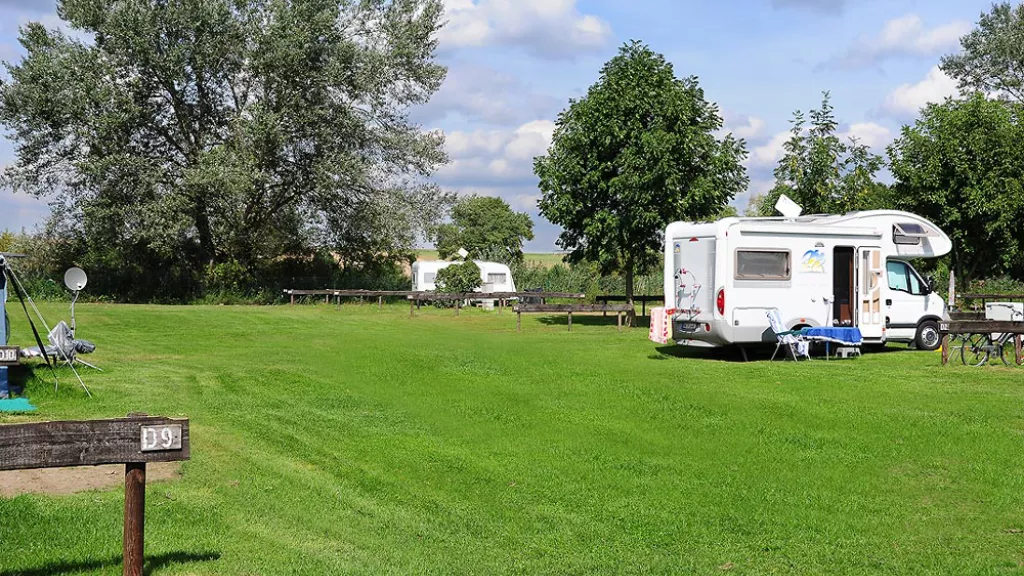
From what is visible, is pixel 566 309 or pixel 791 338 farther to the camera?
pixel 566 309

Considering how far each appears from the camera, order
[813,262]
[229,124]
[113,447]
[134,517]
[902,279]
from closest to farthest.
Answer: [113,447], [134,517], [813,262], [902,279], [229,124]

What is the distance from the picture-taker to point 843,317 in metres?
20.1

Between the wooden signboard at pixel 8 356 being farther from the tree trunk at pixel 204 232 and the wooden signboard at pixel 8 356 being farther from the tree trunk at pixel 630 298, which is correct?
the tree trunk at pixel 204 232

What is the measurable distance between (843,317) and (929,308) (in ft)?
6.34

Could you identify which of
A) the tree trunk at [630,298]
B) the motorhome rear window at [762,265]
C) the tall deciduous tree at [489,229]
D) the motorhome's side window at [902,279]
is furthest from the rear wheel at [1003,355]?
the tall deciduous tree at [489,229]

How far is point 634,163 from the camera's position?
28000 mm

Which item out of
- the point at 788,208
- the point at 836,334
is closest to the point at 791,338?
the point at 836,334

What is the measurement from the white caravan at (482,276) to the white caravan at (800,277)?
2627cm

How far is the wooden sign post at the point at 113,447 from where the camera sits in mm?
4648

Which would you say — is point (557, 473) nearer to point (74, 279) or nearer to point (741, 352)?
point (74, 279)

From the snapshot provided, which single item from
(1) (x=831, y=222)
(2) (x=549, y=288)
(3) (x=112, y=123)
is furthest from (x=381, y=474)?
(2) (x=549, y=288)

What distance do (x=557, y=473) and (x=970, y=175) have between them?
27529 mm

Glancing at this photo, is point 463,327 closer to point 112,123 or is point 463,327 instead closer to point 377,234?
point 377,234

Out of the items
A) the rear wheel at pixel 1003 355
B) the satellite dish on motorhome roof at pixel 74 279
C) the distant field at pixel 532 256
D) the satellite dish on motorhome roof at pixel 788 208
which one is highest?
the distant field at pixel 532 256
